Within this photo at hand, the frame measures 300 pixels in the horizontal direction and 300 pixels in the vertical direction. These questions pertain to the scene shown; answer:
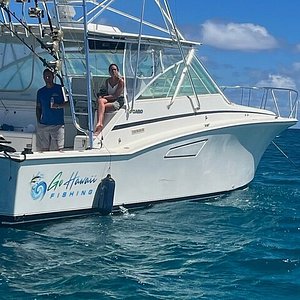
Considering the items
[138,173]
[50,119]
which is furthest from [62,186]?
[138,173]

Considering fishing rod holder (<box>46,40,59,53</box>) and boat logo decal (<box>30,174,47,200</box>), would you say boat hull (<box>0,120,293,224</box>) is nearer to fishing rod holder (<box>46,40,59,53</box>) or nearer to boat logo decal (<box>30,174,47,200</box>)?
boat logo decal (<box>30,174,47,200</box>)

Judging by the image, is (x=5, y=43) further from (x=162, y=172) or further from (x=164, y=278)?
(x=164, y=278)

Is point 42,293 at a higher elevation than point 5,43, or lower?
lower

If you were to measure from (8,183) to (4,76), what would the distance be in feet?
11.9

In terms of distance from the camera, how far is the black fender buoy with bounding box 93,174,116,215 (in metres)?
9.30

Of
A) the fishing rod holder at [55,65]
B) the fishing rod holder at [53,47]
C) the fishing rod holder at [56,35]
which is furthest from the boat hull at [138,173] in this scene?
the fishing rod holder at [56,35]

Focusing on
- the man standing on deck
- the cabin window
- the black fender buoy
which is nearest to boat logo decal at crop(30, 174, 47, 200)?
the black fender buoy

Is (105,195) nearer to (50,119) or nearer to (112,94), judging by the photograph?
(50,119)

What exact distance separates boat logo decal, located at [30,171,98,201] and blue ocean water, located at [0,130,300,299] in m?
0.42

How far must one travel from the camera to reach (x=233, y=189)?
481 inches

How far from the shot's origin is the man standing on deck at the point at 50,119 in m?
9.70

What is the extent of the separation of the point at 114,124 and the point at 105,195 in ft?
3.72

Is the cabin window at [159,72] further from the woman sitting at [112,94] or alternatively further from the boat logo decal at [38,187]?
the boat logo decal at [38,187]

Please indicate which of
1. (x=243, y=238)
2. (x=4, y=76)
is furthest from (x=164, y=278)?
(x=4, y=76)
